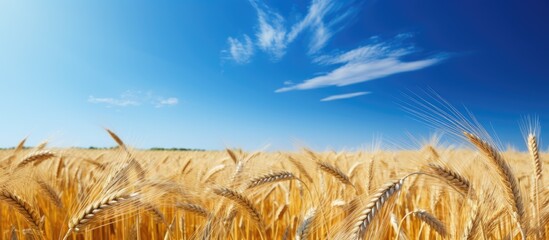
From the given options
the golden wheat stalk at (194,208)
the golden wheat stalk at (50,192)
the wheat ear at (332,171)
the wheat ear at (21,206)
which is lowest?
the wheat ear at (21,206)

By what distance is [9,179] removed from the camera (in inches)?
89.0

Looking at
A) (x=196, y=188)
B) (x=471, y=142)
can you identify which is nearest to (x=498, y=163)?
(x=471, y=142)

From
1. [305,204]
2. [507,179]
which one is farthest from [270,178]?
[507,179]

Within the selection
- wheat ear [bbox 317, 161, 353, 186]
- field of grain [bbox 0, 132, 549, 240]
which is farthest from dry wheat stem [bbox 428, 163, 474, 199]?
wheat ear [bbox 317, 161, 353, 186]

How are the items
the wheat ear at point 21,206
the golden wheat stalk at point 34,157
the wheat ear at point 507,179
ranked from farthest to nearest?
the golden wheat stalk at point 34,157
the wheat ear at point 21,206
the wheat ear at point 507,179

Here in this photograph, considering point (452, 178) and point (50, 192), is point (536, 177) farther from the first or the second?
point (50, 192)

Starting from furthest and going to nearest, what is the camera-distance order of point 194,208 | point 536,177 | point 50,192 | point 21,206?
point 50,192
point 536,177
point 194,208
point 21,206

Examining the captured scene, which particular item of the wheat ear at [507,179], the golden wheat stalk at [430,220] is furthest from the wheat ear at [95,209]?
the wheat ear at [507,179]

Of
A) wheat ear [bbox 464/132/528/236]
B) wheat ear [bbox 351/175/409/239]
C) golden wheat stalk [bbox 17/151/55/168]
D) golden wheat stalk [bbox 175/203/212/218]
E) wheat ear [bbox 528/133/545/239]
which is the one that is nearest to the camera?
wheat ear [bbox 351/175/409/239]

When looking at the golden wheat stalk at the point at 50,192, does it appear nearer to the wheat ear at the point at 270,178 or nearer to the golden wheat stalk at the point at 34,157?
the golden wheat stalk at the point at 34,157

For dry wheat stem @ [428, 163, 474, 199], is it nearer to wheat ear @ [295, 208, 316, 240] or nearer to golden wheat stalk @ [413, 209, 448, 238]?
golden wheat stalk @ [413, 209, 448, 238]

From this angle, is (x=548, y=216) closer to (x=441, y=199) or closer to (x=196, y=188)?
(x=441, y=199)

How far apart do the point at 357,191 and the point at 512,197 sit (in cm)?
126

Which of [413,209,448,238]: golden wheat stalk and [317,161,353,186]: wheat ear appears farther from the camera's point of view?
[317,161,353,186]: wheat ear
